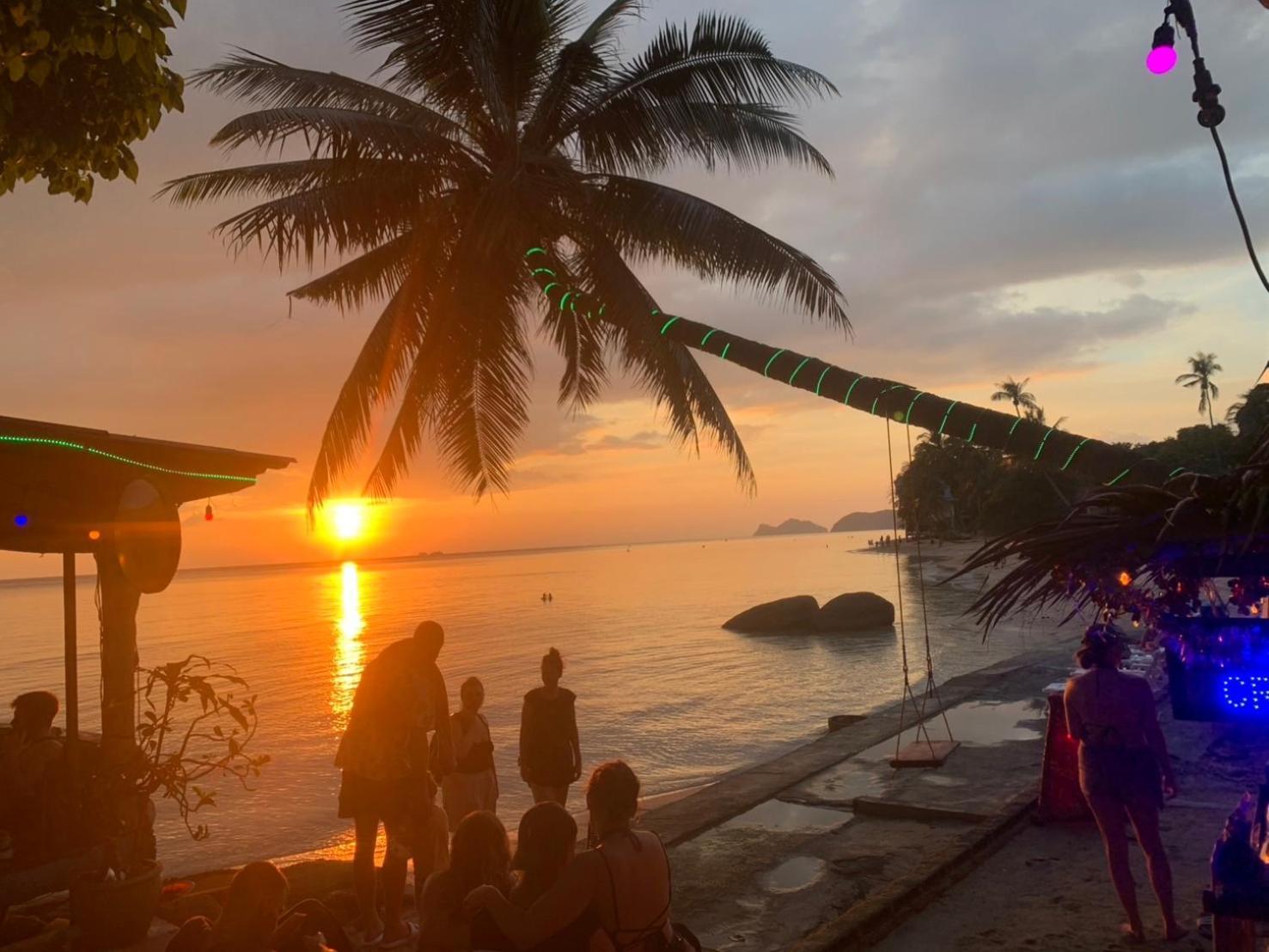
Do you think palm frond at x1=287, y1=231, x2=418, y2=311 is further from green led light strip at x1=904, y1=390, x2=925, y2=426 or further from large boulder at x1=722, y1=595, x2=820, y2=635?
large boulder at x1=722, y1=595, x2=820, y2=635

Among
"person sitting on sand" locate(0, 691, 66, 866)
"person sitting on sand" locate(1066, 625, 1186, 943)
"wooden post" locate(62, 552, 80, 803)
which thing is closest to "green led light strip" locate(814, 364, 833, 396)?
"person sitting on sand" locate(1066, 625, 1186, 943)

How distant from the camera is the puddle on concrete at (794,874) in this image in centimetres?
638

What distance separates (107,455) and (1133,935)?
6968 mm

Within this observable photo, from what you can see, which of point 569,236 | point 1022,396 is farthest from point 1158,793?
point 1022,396

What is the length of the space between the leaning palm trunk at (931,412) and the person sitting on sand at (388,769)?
4044mm

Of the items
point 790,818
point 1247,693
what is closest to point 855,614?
point 790,818

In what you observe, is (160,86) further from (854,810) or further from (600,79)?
(854,810)

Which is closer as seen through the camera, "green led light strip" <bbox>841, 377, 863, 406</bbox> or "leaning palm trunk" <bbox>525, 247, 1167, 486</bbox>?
"leaning palm trunk" <bbox>525, 247, 1167, 486</bbox>

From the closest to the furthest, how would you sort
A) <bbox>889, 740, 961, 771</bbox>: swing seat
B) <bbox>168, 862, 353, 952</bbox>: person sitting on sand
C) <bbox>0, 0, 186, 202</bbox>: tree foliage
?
1. <bbox>168, 862, 353, 952</bbox>: person sitting on sand
2. <bbox>0, 0, 186, 202</bbox>: tree foliage
3. <bbox>889, 740, 961, 771</bbox>: swing seat

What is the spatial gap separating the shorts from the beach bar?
5.43ft

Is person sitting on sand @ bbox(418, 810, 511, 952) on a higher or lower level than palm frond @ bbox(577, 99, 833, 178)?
lower

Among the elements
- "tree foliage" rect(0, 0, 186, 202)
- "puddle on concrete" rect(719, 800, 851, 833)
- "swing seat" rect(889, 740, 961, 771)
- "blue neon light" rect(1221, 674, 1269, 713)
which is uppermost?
"tree foliage" rect(0, 0, 186, 202)

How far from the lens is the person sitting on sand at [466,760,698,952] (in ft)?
10.0

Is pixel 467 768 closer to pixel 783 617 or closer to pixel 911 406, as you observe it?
pixel 911 406
